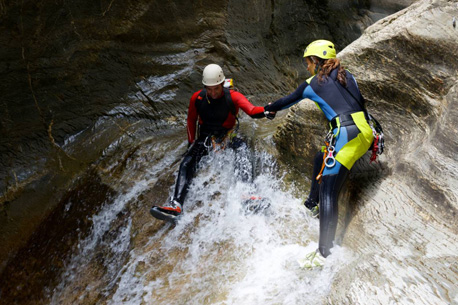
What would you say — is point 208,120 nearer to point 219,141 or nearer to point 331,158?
point 219,141

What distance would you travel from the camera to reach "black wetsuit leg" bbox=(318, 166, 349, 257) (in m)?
3.79

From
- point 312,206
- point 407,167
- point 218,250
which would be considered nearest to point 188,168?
point 218,250

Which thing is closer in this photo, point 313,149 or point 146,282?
point 146,282

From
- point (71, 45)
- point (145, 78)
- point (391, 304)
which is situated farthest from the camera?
point (145, 78)

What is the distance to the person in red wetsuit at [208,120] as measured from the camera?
4.91 meters

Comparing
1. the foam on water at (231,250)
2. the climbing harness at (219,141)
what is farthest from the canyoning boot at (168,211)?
the climbing harness at (219,141)

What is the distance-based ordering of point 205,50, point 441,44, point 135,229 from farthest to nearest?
point 205,50, point 135,229, point 441,44

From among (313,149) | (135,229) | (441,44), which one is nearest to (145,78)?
(135,229)

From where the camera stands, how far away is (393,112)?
4539 mm

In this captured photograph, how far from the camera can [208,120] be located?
5.45 m

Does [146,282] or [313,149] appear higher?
[313,149]

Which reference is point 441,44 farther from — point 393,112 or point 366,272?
point 366,272

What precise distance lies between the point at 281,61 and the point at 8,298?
6.88m

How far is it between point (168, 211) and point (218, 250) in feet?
2.62
